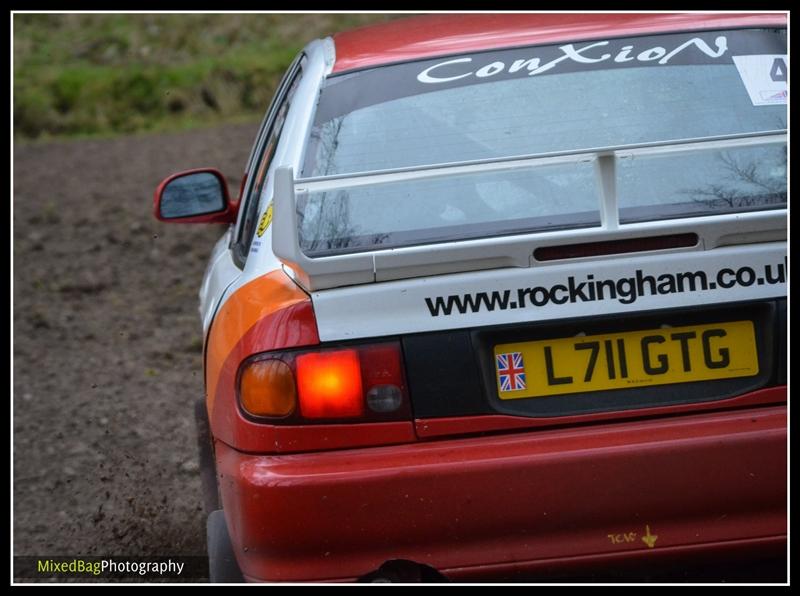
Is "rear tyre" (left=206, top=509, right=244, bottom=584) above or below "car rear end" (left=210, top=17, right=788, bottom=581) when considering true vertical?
below

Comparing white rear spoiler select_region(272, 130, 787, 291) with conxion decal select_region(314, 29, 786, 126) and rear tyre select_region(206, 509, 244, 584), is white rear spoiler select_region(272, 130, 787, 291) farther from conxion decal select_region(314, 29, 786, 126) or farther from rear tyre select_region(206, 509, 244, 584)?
rear tyre select_region(206, 509, 244, 584)

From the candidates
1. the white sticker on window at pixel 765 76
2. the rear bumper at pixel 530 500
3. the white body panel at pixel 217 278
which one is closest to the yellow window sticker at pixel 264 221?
the white body panel at pixel 217 278

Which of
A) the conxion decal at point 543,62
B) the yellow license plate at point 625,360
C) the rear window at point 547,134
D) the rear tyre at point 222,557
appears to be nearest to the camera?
the yellow license plate at point 625,360

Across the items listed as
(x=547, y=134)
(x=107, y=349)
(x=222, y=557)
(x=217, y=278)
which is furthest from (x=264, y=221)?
(x=107, y=349)

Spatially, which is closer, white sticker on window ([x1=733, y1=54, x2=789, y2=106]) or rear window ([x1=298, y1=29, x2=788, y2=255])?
rear window ([x1=298, y1=29, x2=788, y2=255])

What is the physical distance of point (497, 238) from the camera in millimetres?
2775

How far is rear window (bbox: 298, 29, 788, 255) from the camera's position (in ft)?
9.69

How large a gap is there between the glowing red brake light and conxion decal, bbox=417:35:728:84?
Answer: 1.01 m

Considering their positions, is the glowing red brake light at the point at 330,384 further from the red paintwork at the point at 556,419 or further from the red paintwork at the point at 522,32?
the red paintwork at the point at 522,32

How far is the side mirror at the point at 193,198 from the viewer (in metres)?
4.36

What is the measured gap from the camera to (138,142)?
13680 millimetres

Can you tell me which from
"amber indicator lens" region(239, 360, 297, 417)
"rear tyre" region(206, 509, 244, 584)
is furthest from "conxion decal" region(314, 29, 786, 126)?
"rear tyre" region(206, 509, 244, 584)

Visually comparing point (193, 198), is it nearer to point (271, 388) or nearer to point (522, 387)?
point (271, 388)
